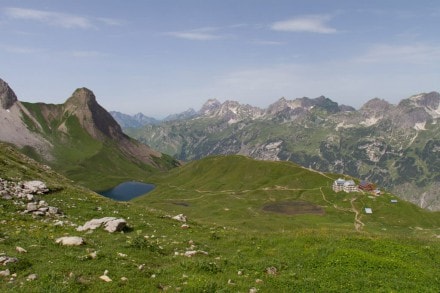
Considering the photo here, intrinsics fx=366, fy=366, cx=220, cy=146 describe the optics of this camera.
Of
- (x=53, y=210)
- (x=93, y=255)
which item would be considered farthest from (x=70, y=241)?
(x=53, y=210)

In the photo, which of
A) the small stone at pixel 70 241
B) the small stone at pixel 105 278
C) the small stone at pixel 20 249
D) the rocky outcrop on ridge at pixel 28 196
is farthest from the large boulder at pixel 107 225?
the small stone at pixel 105 278

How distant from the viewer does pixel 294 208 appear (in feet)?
593

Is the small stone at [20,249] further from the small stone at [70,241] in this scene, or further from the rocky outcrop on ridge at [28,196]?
the rocky outcrop on ridge at [28,196]

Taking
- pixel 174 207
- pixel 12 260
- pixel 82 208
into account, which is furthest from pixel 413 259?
pixel 174 207

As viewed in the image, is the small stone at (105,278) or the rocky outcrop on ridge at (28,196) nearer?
the small stone at (105,278)

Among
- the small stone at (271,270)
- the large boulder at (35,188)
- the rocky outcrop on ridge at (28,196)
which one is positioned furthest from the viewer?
the large boulder at (35,188)

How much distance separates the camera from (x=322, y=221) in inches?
6127

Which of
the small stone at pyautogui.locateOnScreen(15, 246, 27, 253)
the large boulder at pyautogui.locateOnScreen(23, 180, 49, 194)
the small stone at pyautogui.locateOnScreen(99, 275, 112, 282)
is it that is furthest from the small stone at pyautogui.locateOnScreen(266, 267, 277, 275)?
the large boulder at pyautogui.locateOnScreen(23, 180, 49, 194)

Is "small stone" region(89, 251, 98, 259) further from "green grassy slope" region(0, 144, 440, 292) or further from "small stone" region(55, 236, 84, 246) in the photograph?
"small stone" region(55, 236, 84, 246)

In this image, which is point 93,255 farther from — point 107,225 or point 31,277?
point 107,225

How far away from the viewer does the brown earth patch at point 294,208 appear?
17127cm

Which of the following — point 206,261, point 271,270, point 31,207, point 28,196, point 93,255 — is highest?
point 28,196

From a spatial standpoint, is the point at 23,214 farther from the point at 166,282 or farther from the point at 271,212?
the point at 271,212

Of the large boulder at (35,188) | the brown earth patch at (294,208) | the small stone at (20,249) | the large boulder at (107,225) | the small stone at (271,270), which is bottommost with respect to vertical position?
the brown earth patch at (294,208)
